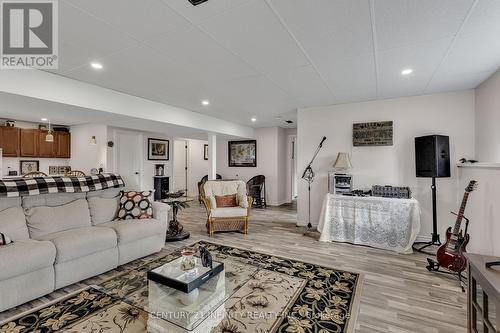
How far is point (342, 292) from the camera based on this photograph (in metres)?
2.22

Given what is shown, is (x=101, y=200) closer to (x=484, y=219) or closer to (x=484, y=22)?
(x=484, y=22)

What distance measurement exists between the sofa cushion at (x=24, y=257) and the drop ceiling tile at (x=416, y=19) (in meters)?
3.40

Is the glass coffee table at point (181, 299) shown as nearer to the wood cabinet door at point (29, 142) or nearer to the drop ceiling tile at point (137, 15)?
the drop ceiling tile at point (137, 15)

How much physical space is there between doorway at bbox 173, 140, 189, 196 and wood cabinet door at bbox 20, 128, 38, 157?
12.9 feet

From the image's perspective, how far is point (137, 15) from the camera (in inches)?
70.5

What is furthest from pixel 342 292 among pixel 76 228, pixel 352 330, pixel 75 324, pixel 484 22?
pixel 76 228

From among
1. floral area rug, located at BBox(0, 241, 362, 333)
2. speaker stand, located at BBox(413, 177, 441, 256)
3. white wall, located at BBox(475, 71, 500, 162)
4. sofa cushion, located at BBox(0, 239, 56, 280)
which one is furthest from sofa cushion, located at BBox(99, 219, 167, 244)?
white wall, located at BBox(475, 71, 500, 162)

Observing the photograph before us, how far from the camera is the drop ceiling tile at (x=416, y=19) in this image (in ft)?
5.42

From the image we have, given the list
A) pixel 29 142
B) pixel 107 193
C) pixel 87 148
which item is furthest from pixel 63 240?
pixel 29 142

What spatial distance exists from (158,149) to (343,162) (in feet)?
17.7

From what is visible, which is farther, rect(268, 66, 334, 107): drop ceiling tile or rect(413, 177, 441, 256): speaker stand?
rect(413, 177, 441, 256): speaker stand

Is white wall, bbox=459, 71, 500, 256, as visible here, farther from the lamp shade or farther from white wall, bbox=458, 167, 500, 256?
the lamp shade

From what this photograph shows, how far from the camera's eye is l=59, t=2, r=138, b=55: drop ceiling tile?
179cm

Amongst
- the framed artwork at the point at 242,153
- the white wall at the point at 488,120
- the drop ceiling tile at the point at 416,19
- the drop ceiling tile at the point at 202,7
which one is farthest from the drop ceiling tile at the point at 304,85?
the framed artwork at the point at 242,153
